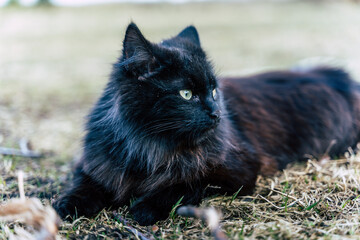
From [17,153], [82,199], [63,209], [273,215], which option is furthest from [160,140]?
[17,153]

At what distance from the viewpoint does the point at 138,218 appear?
7.34ft

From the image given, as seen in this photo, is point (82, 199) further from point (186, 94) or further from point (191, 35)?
point (191, 35)

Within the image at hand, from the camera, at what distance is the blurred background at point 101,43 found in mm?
5145

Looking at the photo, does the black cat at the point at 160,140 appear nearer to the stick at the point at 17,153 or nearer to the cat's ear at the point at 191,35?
the cat's ear at the point at 191,35

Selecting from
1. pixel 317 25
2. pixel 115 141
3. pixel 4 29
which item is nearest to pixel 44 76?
pixel 4 29

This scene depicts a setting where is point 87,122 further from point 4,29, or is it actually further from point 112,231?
point 4,29

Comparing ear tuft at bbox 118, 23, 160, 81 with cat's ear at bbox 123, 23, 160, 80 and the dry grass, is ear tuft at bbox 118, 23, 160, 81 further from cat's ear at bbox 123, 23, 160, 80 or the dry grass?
the dry grass

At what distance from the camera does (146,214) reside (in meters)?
2.24

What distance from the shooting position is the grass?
2213mm

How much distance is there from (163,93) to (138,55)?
12.5 inches

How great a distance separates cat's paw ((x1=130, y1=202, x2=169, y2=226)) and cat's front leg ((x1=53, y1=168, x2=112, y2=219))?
31cm

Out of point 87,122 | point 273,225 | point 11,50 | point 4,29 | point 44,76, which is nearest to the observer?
point 273,225

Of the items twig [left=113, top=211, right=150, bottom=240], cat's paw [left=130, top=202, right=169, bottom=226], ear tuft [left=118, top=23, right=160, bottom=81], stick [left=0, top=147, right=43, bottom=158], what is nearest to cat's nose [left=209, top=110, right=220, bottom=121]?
ear tuft [left=118, top=23, right=160, bottom=81]

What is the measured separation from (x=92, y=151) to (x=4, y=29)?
9766mm
